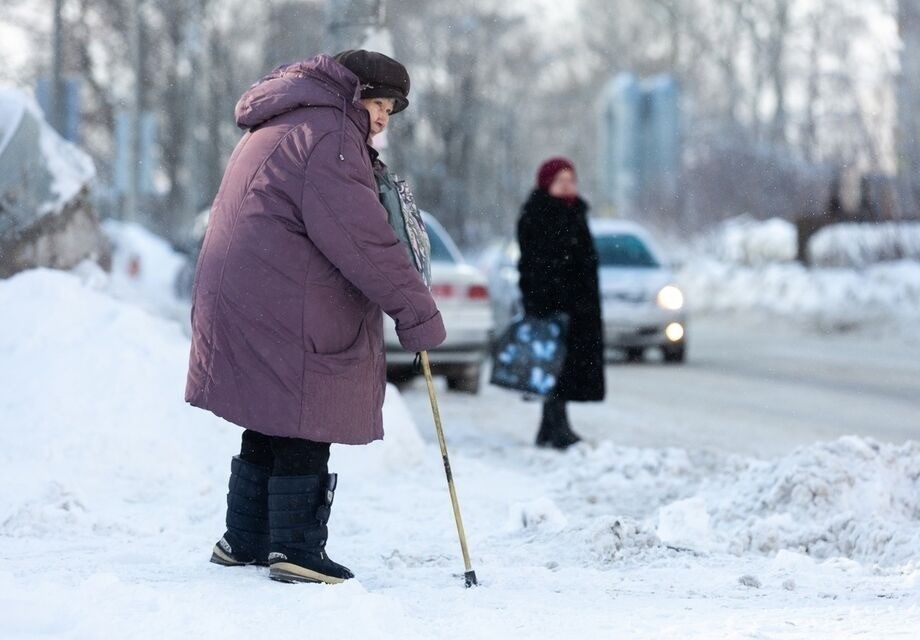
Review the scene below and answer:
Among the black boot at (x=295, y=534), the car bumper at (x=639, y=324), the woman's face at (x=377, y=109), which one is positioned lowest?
the car bumper at (x=639, y=324)

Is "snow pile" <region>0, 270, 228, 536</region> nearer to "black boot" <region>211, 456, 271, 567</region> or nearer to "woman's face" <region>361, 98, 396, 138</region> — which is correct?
"black boot" <region>211, 456, 271, 567</region>

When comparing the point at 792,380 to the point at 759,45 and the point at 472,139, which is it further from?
the point at 759,45

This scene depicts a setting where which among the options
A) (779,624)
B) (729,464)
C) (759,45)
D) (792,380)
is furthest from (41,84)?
(759,45)

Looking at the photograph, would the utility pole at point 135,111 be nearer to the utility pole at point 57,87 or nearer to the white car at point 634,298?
the utility pole at point 57,87

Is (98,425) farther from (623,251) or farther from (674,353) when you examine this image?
(623,251)

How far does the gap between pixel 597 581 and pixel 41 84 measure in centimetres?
1595

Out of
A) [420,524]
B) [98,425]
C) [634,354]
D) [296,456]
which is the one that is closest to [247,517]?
[296,456]

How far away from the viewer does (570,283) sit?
854 centimetres

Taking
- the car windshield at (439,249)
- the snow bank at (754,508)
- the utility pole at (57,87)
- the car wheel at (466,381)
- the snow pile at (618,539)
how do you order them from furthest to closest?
the utility pole at (57,87)
the car windshield at (439,249)
the car wheel at (466,381)
the snow bank at (754,508)
the snow pile at (618,539)

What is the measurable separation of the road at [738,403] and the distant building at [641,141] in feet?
84.1

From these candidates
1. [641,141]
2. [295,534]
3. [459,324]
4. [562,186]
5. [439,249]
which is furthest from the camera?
[641,141]

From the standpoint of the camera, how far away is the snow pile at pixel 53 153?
28.6 feet

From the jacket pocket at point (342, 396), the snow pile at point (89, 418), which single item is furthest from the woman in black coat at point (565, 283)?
the jacket pocket at point (342, 396)

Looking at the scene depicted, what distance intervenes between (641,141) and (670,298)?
31.4m
